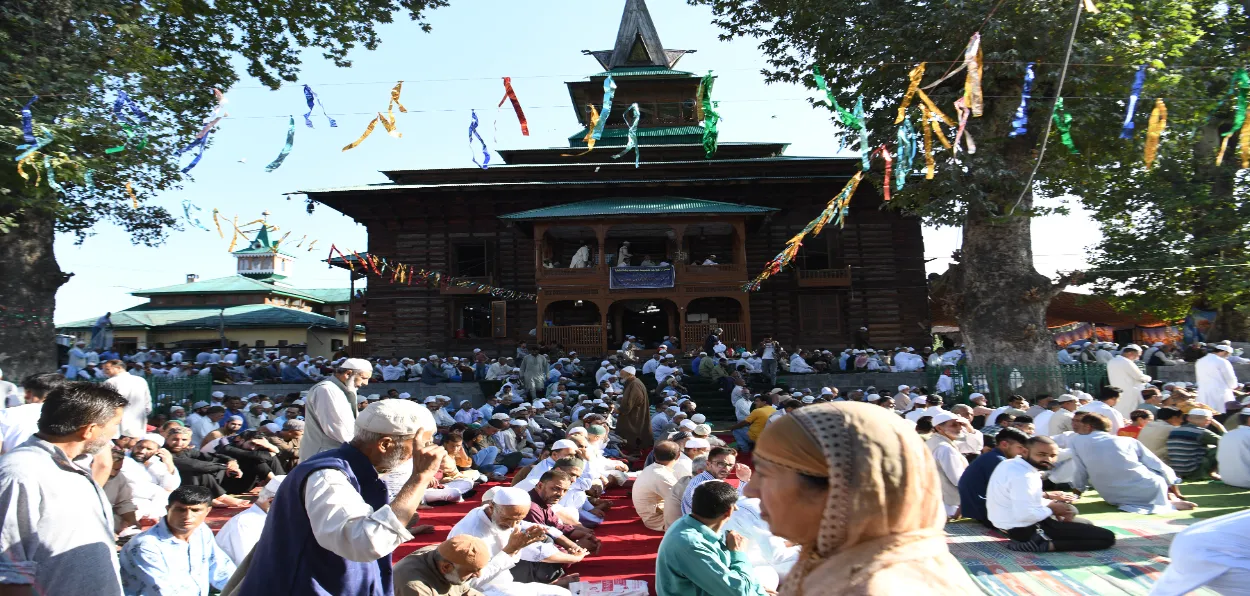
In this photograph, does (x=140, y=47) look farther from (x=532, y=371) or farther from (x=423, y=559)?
(x=423, y=559)

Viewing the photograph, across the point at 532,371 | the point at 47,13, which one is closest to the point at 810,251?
the point at 532,371

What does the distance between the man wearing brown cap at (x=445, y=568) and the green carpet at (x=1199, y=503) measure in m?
5.98

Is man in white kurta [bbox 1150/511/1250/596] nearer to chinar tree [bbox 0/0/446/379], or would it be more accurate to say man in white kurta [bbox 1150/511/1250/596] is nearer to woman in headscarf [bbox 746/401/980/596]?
woman in headscarf [bbox 746/401/980/596]

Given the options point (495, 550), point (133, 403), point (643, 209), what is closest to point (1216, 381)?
point (495, 550)

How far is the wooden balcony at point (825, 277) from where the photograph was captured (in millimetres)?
23953

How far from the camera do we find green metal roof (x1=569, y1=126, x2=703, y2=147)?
2730 cm

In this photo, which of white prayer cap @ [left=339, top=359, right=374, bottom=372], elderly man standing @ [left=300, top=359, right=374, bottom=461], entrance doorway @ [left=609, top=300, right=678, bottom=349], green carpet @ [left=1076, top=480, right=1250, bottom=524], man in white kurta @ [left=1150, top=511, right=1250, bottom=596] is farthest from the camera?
entrance doorway @ [left=609, top=300, right=678, bottom=349]

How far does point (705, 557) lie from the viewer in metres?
4.09

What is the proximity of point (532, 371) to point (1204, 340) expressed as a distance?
693 inches

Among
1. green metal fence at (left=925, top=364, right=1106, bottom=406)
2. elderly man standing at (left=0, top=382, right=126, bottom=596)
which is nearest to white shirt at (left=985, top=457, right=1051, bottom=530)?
elderly man standing at (left=0, top=382, right=126, bottom=596)

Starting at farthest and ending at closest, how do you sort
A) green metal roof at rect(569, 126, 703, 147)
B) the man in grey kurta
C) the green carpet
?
green metal roof at rect(569, 126, 703, 147) < the man in grey kurta < the green carpet

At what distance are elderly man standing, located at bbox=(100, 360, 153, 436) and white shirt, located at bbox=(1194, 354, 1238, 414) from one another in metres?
14.9

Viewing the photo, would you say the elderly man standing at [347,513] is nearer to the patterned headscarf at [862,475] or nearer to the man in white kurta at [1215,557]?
the patterned headscarf at [862,475]

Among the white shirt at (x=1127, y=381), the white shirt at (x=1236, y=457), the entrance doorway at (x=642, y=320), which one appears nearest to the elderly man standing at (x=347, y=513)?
the white shirt at (x=1236, y=457)
